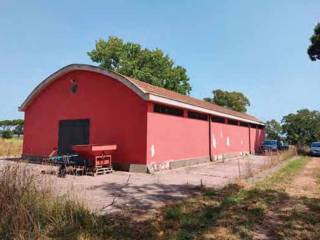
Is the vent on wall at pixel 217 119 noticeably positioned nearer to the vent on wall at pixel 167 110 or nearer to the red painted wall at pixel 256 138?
the vent on wall at pixel 167 110

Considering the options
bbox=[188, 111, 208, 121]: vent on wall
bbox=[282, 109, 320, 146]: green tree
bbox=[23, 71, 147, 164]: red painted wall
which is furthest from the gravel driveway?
bbox=[282, 109, 320, 146]: green tree

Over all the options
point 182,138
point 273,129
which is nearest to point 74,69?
point 182,138

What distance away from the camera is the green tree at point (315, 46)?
19609mm

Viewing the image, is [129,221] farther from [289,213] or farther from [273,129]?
[273,129]

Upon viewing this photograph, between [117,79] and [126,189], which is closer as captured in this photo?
[126,189]

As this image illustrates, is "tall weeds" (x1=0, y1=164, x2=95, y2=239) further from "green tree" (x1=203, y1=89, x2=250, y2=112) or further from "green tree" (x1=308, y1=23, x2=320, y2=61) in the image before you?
"green tree" (x1=203, y1=89, x2=250, y2=112)

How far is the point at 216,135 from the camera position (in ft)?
65.0

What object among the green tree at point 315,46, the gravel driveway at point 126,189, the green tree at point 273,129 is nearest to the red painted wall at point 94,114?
the gravel driveway at point 126,189

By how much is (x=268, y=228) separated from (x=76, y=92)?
1241 centimetres

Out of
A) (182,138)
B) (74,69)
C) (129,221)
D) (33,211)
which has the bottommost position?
(129,221)

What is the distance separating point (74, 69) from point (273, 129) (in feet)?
137

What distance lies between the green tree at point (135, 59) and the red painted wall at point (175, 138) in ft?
72.7

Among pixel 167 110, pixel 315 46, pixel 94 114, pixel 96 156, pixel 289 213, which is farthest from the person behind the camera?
pixel 315 46

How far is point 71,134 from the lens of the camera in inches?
594
